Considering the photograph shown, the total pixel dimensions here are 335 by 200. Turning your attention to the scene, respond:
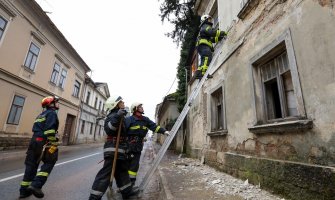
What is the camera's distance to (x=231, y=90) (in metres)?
5.70

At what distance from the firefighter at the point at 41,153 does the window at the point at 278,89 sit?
4.37 m

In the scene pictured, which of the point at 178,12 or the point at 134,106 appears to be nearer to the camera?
the point at 134,106

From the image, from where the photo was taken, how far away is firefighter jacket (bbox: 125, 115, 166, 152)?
3.98 metres

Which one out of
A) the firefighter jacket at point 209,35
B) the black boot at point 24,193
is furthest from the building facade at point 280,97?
the black boot at point 24,193

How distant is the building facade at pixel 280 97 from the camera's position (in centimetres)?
284

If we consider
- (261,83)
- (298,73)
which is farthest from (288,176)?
(261,83)

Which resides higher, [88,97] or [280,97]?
[88,97]

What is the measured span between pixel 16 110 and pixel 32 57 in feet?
11.7

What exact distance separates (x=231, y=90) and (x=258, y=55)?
57.7 inches

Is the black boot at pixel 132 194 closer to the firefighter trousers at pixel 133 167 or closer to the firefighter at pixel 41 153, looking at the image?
the firefighter trousers at pixel 133 167

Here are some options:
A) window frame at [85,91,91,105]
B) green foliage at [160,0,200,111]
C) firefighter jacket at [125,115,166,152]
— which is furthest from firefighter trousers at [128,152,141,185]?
window frame at [85,91,91,105]

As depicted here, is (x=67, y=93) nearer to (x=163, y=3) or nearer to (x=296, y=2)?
(x=163, y=3)

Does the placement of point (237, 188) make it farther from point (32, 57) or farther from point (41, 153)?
point (32, 57)

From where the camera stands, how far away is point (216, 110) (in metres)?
7.27
